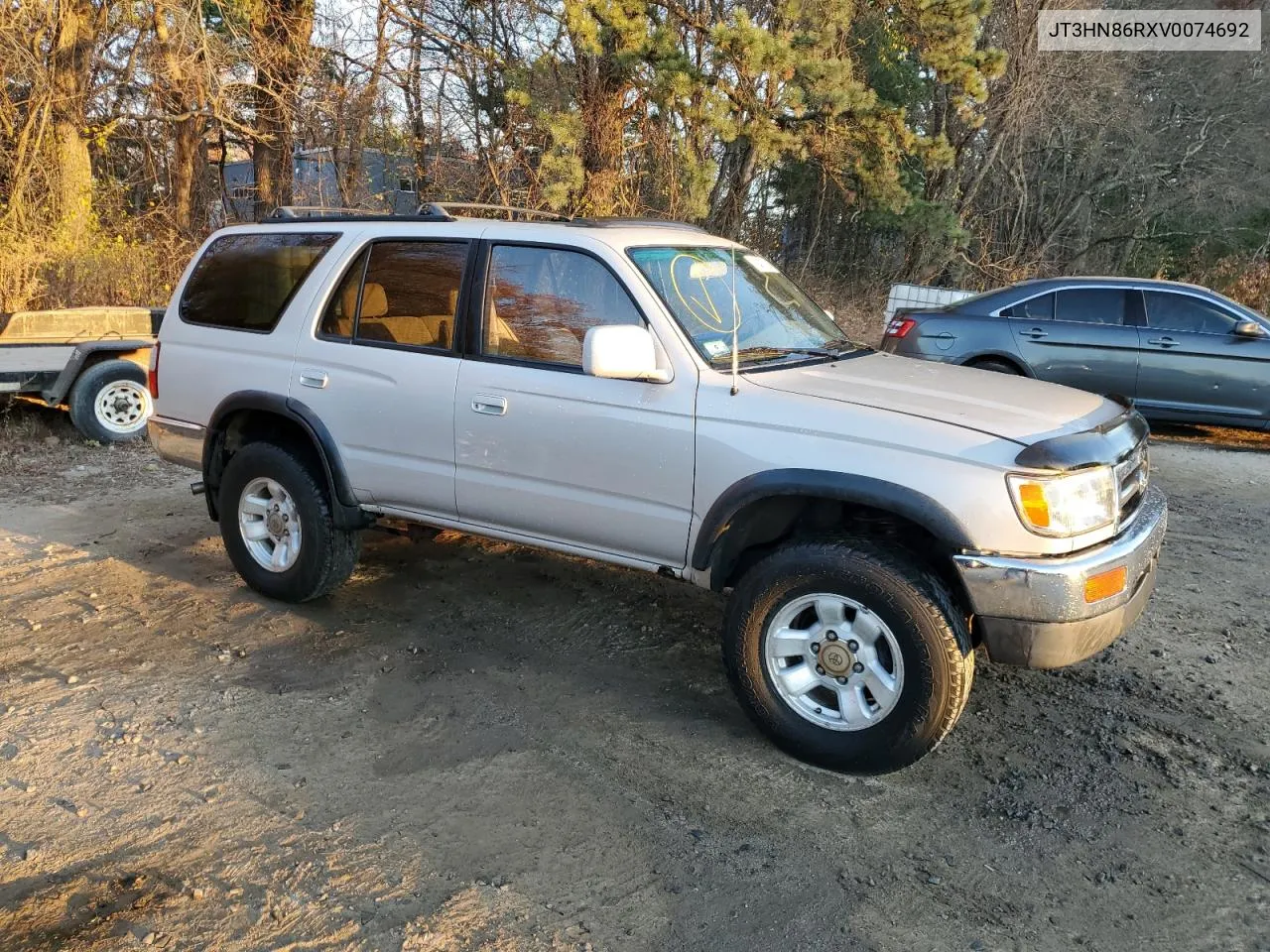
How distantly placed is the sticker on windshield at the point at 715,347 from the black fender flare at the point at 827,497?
1.94 ft

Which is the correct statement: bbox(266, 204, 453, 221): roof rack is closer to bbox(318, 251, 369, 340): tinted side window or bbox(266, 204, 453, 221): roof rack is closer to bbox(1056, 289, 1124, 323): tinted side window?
bbox(318, 251, 369, 340): tinted side window

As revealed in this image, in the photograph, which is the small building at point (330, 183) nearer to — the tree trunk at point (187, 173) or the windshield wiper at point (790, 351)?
the tree trunk at point (187, 173)

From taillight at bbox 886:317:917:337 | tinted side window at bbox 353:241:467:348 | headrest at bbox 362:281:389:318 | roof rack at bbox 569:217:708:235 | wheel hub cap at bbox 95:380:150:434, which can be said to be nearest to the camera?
roof rack at bbox 569:217:708:235

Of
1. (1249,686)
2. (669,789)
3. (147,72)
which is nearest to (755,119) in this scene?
(147,72)

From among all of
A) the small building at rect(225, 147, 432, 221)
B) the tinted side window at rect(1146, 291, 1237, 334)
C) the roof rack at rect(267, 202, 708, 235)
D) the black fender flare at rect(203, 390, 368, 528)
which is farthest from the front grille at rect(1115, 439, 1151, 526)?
the small building at rect(225, 147, 432, 221)

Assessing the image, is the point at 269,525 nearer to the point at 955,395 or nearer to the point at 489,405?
the point at 489,405

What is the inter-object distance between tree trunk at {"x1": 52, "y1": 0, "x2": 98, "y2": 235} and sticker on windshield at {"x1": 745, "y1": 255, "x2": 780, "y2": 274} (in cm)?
1055

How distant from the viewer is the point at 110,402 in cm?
885

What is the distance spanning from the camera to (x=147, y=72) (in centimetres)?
1372

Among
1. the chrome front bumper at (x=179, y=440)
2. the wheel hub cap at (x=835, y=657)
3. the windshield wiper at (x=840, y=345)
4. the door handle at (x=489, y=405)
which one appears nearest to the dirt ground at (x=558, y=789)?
the wheel hub cap at (x=835, y=657)

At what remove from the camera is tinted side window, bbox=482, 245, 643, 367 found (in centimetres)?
410

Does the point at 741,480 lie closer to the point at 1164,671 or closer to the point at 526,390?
the point at 526,390

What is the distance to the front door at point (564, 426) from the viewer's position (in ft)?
12.7

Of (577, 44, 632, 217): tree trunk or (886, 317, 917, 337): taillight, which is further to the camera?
(577, 44, 632, 217): tree trunk
